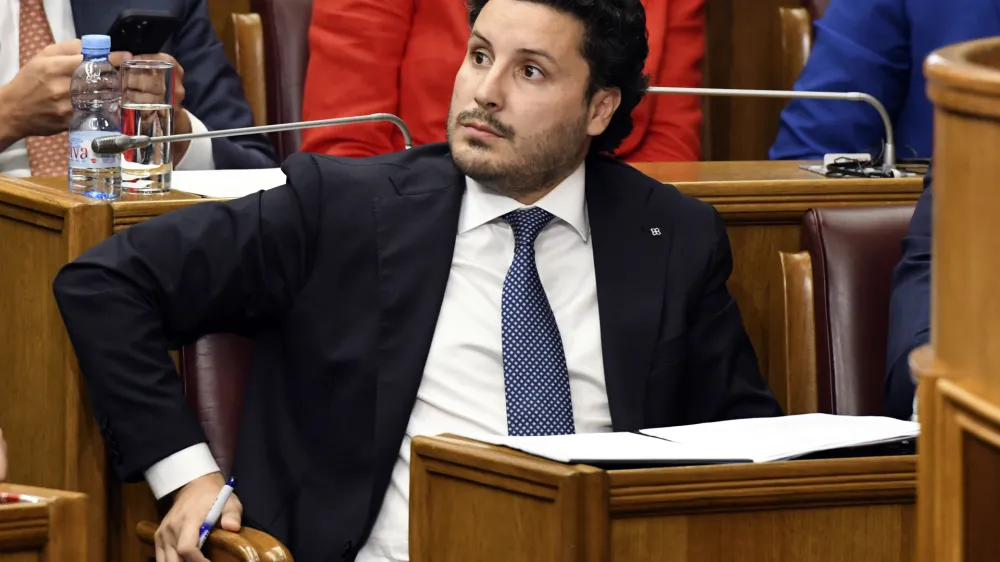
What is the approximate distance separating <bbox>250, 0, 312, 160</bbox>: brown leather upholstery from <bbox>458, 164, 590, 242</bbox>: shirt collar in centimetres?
115

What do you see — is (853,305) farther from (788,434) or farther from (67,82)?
(67,82)

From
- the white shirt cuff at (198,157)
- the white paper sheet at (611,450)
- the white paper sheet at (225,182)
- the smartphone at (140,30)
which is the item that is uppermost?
the smartphone at (140,30)

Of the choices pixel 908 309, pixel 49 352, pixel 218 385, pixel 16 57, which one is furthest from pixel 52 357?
pixel 908 309

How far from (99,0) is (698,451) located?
168cm

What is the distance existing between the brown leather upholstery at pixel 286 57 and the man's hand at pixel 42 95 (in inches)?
32.0

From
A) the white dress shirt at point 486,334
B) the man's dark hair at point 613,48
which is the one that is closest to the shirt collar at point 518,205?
the white dress shirt at point 486,334

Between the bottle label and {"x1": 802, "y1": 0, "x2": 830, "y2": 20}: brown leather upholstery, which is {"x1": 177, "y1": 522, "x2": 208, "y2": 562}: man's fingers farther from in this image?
{"x1": 802, "y1": 0, "x2": 830, "y2": 20}: brown leather upholstery

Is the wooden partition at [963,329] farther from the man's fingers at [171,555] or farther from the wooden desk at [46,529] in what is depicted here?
the man's fingers at [171,555]

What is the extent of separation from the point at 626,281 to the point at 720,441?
53 cm

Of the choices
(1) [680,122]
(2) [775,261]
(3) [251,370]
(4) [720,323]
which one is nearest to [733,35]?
(1) [680,122]

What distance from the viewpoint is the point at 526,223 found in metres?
1.99

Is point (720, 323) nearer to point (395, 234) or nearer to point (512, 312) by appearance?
point (512, 312)

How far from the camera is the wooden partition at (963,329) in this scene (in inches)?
31.6

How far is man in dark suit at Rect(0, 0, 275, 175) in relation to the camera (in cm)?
224
